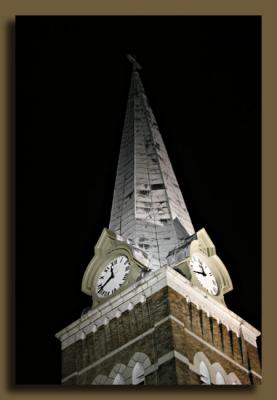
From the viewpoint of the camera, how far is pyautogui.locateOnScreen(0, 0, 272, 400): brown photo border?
14.2 metres

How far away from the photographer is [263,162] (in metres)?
15.3

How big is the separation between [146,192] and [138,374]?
481cm

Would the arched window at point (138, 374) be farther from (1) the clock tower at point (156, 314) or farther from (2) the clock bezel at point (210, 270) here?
(2) the clock bezel at point (210, 270)

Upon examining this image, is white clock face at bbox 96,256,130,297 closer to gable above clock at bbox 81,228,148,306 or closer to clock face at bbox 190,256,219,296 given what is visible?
gable above clock at bbox 81,228,148,306

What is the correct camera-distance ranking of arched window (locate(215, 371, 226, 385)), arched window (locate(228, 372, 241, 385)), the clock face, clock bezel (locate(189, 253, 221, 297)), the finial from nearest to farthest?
arched window (locate(215, 371, 226, 385)), arched window (locate(228, 372, 241, 385)), the finial, clock bezel (locate(189, 253, 221, 297)), the clock face

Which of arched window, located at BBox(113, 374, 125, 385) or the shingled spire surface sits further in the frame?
the shingled spire surface

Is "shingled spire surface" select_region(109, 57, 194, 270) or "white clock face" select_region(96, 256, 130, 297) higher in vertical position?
"shingled spire surface" select_region(109, 57, 194, 270)

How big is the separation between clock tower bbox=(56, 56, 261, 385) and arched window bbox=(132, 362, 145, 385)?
0.02 meters

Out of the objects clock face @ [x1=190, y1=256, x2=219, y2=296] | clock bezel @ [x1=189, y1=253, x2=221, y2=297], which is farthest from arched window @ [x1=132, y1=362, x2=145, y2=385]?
clock face @ [x1=190, y1=256, x2=219, y2=296]

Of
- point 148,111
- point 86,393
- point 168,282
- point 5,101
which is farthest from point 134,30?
point 148,111

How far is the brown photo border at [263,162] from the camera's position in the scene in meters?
14.2

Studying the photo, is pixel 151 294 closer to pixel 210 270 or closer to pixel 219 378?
pixel 210 270

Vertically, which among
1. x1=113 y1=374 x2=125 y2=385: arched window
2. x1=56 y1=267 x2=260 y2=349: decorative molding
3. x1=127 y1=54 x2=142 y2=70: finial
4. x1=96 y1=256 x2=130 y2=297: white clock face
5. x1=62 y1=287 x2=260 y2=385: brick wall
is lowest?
x1=113 y1=374 x2=125 y2=385: arched window

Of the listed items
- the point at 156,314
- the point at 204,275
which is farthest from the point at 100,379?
the point at 204,275
